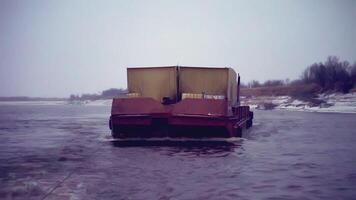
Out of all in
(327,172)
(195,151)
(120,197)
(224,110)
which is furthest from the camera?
(224,110)

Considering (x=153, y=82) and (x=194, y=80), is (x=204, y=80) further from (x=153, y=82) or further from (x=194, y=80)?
(x=153, y=82)

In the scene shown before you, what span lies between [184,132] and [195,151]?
2.77 meters

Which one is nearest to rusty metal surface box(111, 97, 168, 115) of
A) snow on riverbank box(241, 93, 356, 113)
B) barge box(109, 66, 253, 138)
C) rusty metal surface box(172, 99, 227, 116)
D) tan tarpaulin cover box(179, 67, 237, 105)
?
barge box(109, 66, 253, 138)

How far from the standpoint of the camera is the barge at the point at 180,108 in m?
16.6

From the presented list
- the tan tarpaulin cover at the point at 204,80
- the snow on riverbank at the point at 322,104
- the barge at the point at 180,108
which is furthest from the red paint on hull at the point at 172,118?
the snow on riverbank at the point at 322,104

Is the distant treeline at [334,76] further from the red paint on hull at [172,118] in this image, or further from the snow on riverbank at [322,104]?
the red paint on hull at [172,118]

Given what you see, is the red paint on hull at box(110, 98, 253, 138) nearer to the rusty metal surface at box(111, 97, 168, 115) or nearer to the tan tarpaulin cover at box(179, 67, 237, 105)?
the rusty metal surface at box(111, 97, 168, 115)

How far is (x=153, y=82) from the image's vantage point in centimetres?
1881

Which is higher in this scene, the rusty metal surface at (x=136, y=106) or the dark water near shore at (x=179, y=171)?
the rusty metal surface at (x=136, y=106)

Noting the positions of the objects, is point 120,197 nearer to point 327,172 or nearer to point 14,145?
point 327,172

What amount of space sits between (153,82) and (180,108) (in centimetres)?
285

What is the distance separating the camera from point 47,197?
7.41m

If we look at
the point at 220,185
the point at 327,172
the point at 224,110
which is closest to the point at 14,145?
the point at 224,110

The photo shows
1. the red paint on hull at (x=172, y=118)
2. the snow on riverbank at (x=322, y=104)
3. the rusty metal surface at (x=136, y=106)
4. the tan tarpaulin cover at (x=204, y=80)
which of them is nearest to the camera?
the red paint on hull at (x=172, y=118)
